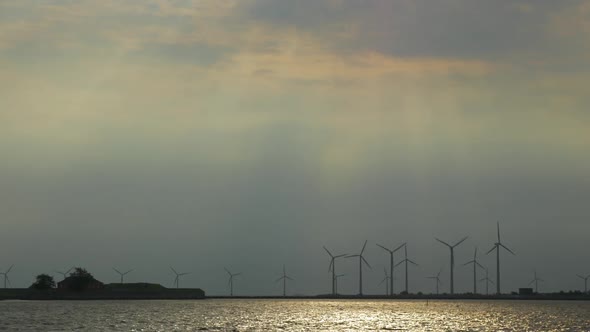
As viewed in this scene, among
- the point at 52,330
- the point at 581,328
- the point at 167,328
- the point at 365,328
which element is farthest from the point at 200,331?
the point at 581,328

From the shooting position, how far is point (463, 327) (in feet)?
535

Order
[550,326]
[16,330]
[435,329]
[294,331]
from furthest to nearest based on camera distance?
[550,326], [435,329], [294,331], [16,330]

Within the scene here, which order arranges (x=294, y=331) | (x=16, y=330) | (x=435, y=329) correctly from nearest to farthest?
1. (x=16, y=330)
2. (x=294, y=331)
3. (x=435, y=329)

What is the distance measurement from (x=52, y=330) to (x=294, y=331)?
36.6 m

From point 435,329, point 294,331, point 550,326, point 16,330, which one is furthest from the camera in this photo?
point 550,326

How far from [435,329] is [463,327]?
10270 millimetres

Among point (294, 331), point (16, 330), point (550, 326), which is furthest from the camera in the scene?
point (550, 326)

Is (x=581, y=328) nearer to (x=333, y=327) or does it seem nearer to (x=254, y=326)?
(x=333, y=327)

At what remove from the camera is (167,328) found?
146250 mm

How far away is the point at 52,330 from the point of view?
136 metres

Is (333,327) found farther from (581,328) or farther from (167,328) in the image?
(581,328)

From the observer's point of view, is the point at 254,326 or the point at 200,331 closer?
the point at 200,331

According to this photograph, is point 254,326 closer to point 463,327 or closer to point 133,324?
point 133,324

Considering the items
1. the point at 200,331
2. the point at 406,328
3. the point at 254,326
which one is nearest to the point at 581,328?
the point at 406,328
